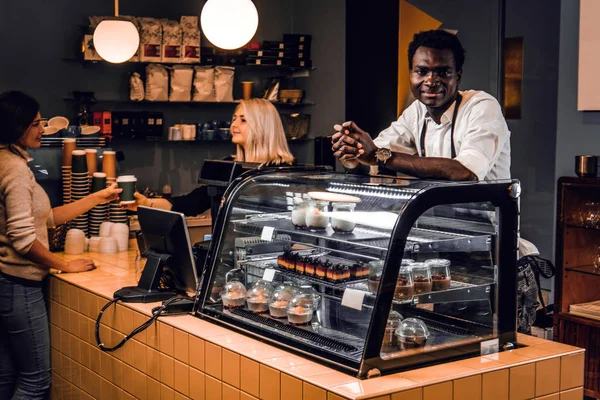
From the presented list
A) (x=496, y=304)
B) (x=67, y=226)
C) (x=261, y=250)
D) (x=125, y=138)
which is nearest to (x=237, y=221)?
(x=261, y=250)

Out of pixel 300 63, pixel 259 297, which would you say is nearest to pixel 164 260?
Answer: pixel 259 297

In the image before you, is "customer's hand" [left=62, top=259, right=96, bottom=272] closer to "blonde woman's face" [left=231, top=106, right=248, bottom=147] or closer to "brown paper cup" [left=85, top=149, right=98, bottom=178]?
"brown paper cup" [left=85, top=149, right=98, bottom=178]

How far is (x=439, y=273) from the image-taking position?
2.42 meters

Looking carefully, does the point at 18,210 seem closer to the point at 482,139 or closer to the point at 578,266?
the point at 482,139

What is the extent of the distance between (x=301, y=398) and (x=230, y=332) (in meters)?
0.58

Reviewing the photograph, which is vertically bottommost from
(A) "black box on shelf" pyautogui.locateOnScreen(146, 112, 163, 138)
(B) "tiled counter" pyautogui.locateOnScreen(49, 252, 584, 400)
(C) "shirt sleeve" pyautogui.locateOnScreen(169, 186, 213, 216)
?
(B) "tiled counter" pyautogui.locateOnScreen(49, 252, 584, 400)

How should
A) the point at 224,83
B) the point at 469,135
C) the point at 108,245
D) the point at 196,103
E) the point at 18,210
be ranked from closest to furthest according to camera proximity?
the point at 469,135
the point at 18,210
the point at 108,245
the point at 224,83
the point at 196,103

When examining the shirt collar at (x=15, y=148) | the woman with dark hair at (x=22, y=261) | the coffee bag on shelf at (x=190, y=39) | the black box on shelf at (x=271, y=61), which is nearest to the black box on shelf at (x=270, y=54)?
the black box on shelf at (x=271, y=61)

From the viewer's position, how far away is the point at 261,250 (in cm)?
296

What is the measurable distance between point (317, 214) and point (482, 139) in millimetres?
657

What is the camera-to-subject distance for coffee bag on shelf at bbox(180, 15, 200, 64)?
7.30m

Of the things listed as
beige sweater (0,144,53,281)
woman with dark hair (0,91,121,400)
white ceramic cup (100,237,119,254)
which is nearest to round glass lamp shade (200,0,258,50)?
white ceramic cup (100,237,119,254)

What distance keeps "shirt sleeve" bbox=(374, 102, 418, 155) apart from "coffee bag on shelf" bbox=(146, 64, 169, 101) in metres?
4.34

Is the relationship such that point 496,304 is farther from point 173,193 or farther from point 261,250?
point 173,193
